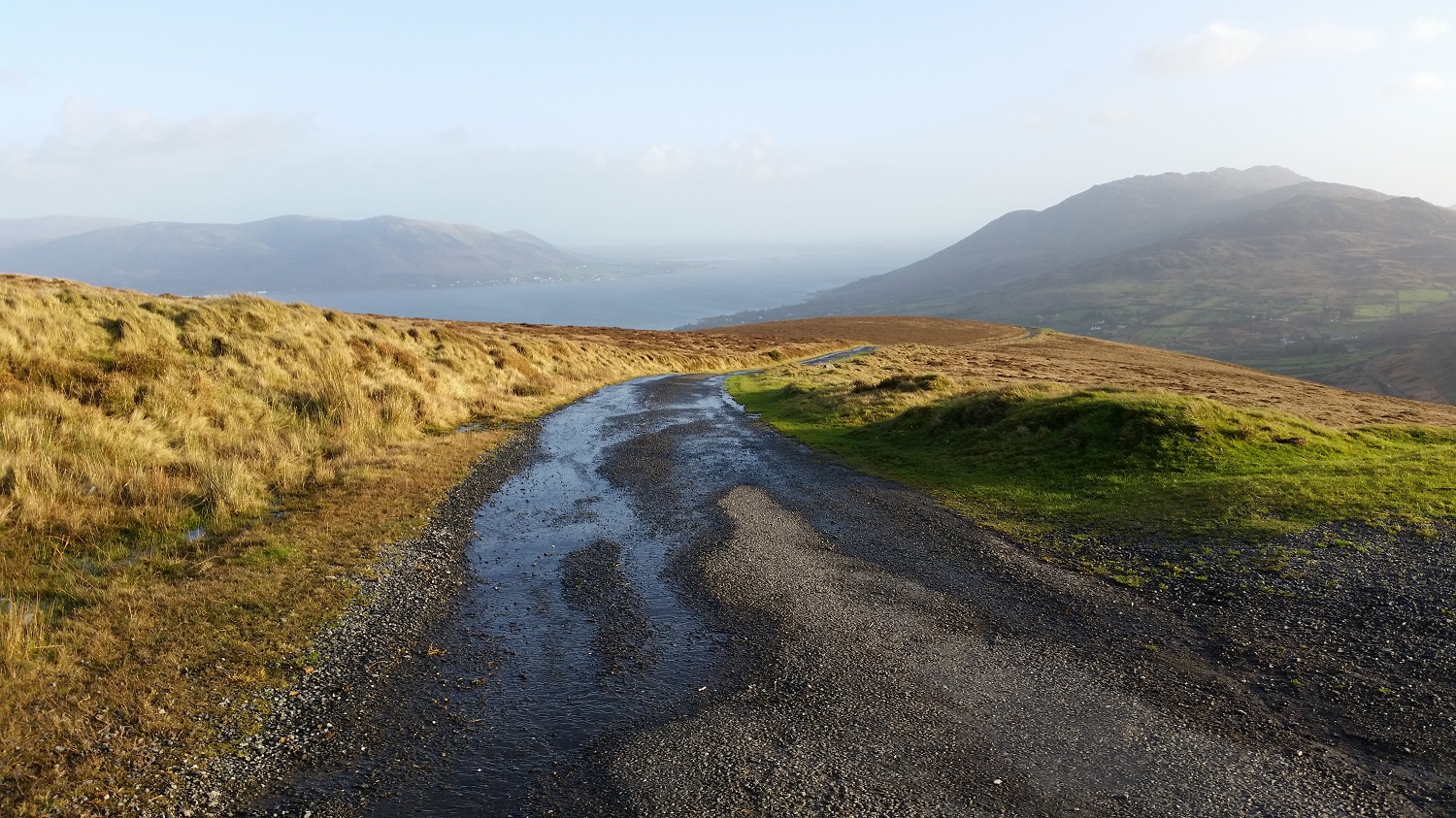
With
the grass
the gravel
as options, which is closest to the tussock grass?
the gravel

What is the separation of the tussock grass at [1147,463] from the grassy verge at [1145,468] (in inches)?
1.6

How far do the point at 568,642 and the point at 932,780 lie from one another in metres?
4.86

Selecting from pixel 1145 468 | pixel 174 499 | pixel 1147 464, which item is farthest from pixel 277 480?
pixel 1147 464

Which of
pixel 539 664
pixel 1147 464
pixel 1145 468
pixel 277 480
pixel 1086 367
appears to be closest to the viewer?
pixel 539 664

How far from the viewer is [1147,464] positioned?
16234 millimetres

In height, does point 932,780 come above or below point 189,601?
below

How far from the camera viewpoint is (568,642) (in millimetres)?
9219

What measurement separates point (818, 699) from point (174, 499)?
12718mm

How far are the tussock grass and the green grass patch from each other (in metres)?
0.04

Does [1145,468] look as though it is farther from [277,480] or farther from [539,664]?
[277,480]

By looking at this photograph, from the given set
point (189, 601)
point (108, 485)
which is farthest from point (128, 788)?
point (108, 485)

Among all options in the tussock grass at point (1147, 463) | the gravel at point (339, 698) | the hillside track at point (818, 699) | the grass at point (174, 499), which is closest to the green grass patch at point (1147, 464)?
the tussock grass at point (1147, 463)

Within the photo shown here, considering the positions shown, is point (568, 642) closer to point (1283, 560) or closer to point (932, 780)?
point (932, 780)

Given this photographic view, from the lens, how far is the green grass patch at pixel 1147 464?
1279cm
